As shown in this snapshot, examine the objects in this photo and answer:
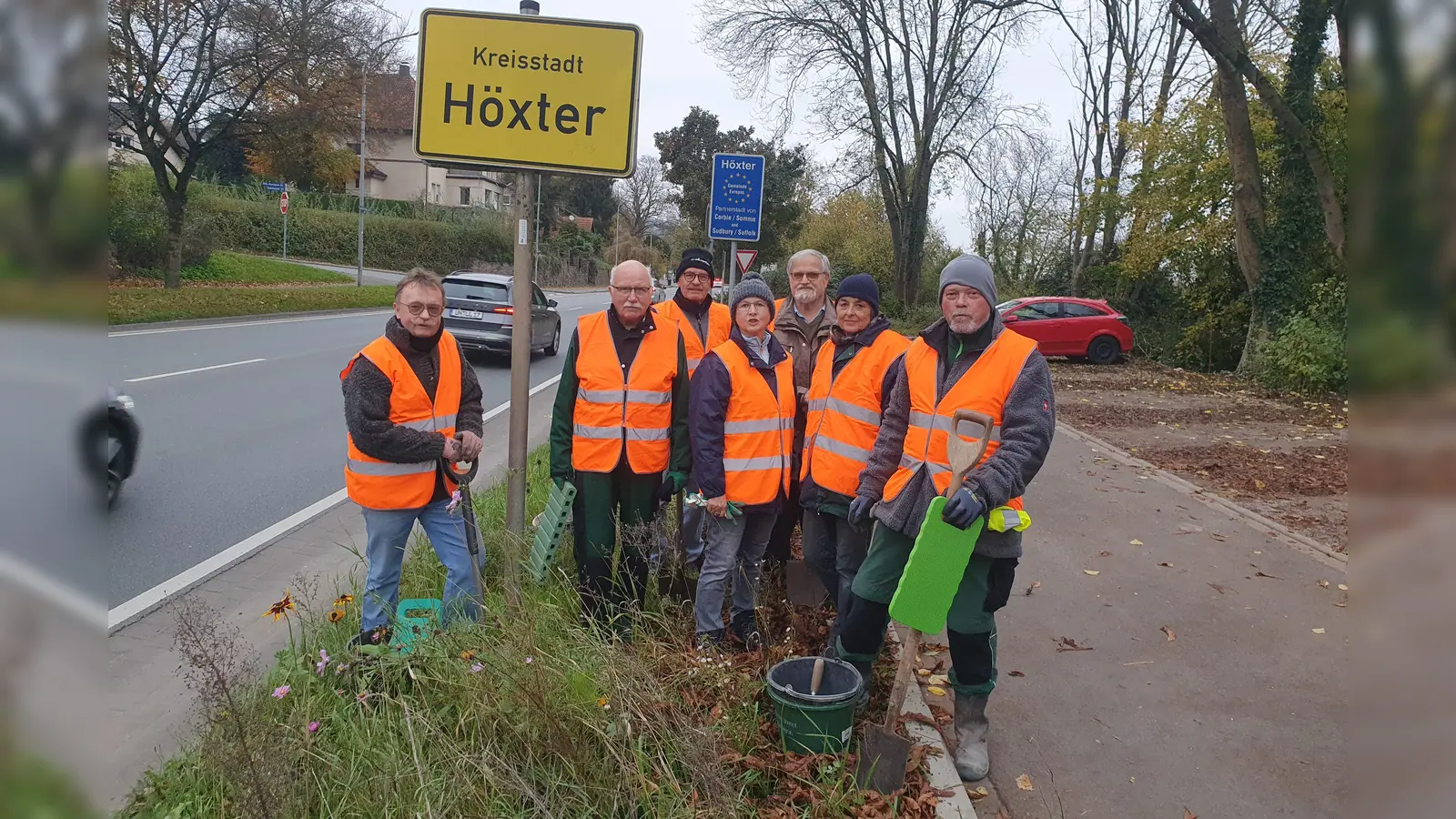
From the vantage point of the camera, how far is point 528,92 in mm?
3912

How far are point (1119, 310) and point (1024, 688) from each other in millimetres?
21428

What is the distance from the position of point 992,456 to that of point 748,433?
1287mm

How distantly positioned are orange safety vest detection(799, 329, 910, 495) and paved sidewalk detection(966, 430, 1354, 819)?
1.33 m

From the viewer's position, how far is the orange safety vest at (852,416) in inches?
154

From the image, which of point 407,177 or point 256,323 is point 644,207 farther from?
point 256,323

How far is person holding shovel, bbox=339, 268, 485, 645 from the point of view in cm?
365

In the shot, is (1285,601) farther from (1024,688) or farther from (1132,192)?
(1132,192)

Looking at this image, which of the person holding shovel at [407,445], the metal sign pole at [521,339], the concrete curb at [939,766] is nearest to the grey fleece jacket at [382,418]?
the person holding shovel at [407,445]

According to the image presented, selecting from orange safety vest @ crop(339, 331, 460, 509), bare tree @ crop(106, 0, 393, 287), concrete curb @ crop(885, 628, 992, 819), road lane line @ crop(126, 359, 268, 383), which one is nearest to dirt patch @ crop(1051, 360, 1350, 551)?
concrete curb @ crop(885, 628, 992, 819)

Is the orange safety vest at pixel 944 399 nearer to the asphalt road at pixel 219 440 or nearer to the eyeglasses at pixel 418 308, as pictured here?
the eyeglasses at pixel 418 308

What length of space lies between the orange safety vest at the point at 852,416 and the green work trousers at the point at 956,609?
360 mm

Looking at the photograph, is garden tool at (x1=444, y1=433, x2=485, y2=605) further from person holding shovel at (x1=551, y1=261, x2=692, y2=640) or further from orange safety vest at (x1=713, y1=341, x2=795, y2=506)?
orange safety vest at (x1=713, y1=341, x2=795, y2=506)

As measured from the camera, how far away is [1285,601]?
17.7ft
